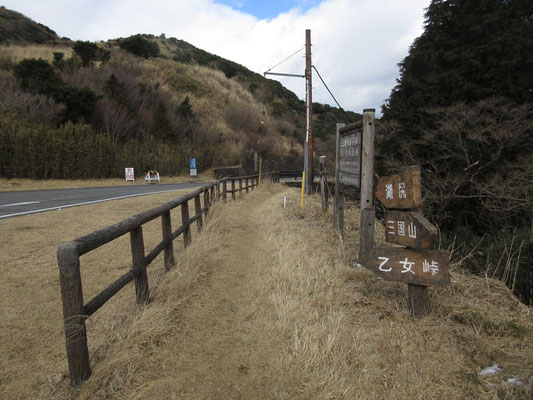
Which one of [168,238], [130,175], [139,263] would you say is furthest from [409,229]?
[130,175]

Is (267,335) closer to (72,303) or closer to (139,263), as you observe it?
(139,263)

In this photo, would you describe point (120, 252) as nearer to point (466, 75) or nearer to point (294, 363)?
point (294, 363)

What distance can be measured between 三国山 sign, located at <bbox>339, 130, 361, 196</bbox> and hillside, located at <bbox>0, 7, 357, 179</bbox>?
1830cm

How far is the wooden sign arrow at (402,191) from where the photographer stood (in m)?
3.20

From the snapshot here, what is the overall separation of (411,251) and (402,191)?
0.61 metres

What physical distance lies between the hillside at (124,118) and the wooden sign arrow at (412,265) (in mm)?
21377

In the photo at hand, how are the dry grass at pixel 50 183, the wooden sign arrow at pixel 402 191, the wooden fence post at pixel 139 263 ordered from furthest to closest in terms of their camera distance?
the dry grass at pixel 50 183 < the wooden sign arrow at pixel 402 191 < the wooden fence post at pixel 139 263

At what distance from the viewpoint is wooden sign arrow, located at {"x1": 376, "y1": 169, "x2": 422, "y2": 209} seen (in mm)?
3203

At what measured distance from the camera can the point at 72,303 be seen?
6.99ft

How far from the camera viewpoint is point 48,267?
4.56 m

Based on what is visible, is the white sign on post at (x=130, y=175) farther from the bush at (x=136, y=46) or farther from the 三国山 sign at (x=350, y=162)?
the bush at (x=136, y=46)

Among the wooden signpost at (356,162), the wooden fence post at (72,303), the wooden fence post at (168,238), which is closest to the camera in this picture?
the wooden fence post at (72,303)

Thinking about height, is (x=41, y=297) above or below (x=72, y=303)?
below

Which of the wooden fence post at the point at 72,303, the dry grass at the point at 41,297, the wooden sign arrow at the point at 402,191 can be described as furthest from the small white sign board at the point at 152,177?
the wooden fence post at the point at 72,303
